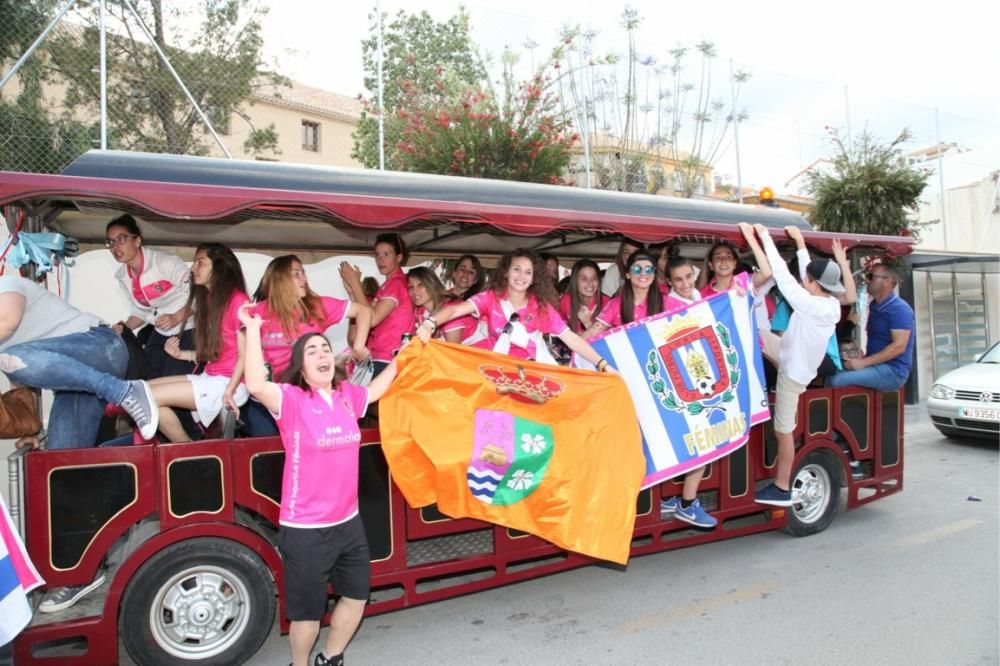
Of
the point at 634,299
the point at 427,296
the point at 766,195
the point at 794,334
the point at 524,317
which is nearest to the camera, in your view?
the point at 524,317

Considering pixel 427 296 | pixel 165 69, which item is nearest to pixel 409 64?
pixel 165 69

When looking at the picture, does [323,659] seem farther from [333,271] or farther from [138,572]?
[333,271]

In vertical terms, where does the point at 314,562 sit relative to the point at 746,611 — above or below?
above

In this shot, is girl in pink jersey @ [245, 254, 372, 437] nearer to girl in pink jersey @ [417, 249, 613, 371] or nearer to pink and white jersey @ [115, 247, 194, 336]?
pink and white jersey @ [115, 247, 194, 336]

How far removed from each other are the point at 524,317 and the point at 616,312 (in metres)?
1.01

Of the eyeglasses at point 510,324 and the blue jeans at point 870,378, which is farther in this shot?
the blue jeans at point 870,378

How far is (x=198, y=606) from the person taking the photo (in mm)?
3660

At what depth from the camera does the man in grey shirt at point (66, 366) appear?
11.8ft

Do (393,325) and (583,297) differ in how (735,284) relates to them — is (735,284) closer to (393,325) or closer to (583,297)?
(583,297)

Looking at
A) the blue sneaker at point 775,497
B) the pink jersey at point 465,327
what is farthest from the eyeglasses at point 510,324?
the blue sneaker at point 775,497

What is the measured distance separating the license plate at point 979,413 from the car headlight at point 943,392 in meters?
0.32

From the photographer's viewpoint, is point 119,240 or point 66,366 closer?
point 66,366

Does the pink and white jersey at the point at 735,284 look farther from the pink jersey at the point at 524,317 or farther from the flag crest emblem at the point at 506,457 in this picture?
the flag crest emblem at the point at 506,457

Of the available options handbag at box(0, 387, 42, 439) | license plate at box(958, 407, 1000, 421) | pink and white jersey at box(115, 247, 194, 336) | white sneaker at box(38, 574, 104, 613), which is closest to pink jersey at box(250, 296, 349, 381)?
pink and white jersey at box(115, 247, 194, 336)
